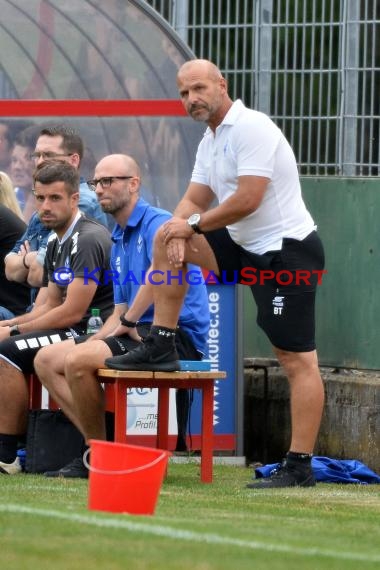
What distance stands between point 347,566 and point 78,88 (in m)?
6.66

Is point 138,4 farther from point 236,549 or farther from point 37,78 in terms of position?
point 236,549

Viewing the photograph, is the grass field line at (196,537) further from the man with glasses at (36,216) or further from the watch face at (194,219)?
the man with glasses at (36,216)

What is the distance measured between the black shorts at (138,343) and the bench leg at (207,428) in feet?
1.22

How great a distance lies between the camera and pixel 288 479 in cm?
820

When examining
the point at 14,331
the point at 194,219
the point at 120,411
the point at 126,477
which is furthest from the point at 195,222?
the point at 126,477

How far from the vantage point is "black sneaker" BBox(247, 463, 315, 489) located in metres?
8.18

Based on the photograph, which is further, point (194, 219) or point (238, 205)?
point (194, 219)

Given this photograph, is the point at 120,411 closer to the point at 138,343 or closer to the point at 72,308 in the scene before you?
the point at 138,343

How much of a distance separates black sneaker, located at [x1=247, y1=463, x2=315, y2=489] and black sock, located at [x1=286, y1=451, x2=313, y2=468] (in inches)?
0.8

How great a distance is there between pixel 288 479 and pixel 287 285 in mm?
1011

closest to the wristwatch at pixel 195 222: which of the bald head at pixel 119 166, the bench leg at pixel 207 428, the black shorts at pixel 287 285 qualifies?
the black shorts at pixel 287 285

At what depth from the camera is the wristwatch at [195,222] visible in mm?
8086

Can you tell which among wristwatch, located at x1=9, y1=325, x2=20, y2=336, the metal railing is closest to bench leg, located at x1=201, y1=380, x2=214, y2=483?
wristwatch, located at x1=9, y1=325, x2=20, y2=336

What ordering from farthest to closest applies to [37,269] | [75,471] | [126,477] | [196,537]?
[37,269]
[75,471]
[126,477]
[196,537]
